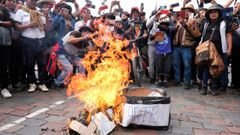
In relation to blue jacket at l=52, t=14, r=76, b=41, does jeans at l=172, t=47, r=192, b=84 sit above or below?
below

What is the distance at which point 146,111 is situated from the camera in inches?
178

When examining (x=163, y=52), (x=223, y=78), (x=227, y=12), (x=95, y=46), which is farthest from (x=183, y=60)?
(x=95, y=46)

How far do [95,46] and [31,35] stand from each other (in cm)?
163

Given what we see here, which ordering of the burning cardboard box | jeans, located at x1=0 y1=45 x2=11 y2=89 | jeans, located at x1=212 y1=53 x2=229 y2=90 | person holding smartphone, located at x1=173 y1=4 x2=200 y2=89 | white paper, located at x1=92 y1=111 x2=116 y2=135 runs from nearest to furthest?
white paper, located at x1=92 y1=111 x2=116 y2=135 < the burning cardboard box < jeans, located at x1=0 y1=45 x2=11 y2=89 < jeans, located at x1=212 y1=53 x2=229 y2=90 < person holding smartphone, located at x1=173 y1=4 x2=200 y2=89

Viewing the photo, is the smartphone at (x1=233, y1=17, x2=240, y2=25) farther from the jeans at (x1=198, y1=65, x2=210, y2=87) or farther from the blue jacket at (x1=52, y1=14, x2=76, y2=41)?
the blue jacket at (x1=52, y1=14, x2=76, y2=41)

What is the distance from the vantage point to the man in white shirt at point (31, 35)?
7203mm

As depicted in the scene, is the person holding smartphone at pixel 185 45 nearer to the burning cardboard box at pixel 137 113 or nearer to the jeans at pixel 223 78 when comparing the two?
the jeans at pixel 223 78

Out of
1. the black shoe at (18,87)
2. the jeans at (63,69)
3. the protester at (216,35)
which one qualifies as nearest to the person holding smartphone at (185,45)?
the protester at (216,35)

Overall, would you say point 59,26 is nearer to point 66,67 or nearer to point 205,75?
point 66,67

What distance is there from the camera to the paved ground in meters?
4.64

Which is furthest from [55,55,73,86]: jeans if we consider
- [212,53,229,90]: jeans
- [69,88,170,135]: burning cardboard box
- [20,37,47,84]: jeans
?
[212,53,229,90]: jeans

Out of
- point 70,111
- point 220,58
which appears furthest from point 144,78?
point 70,111

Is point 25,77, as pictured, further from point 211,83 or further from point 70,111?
point 211,83

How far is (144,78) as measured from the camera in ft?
33.6
